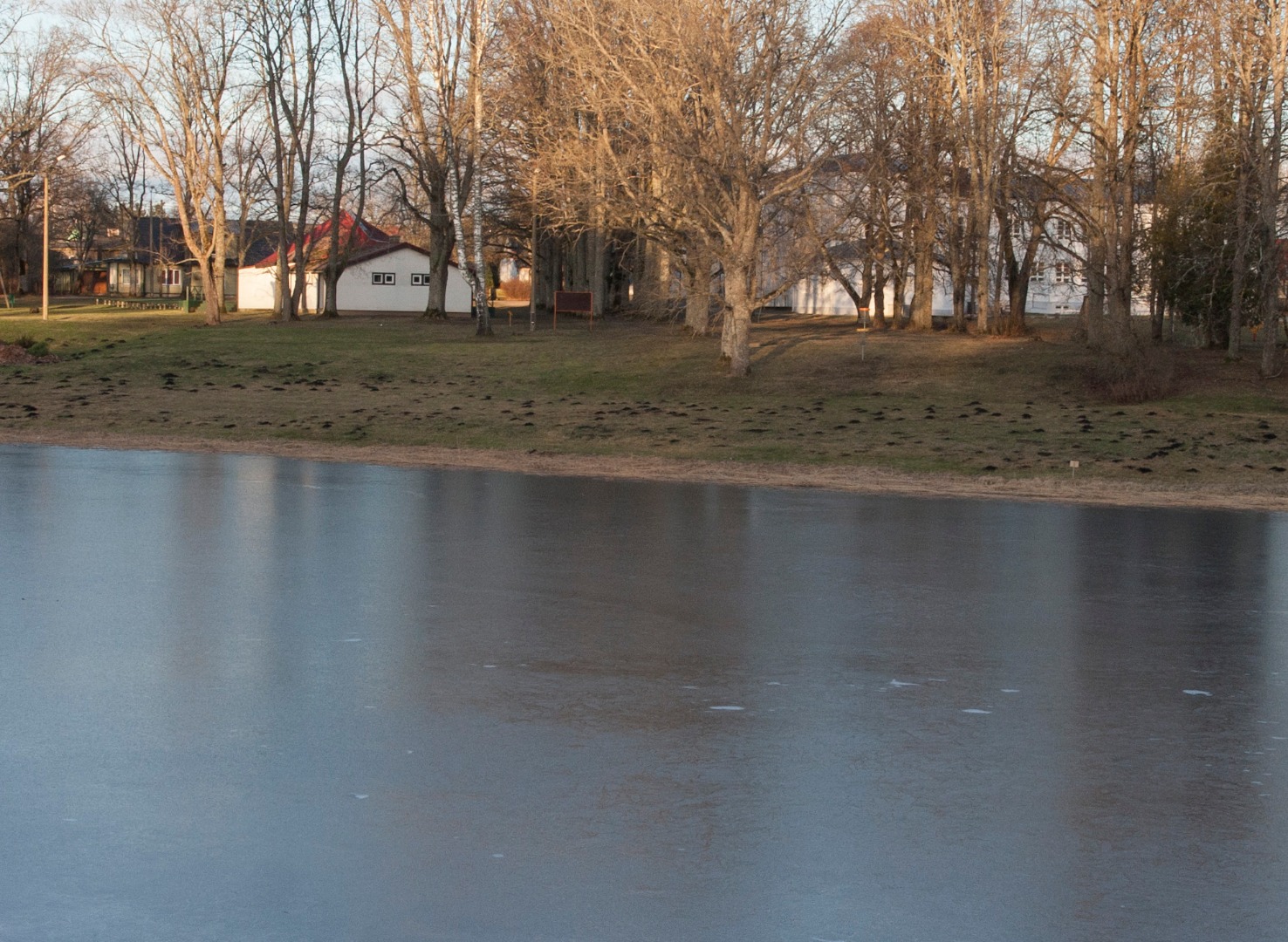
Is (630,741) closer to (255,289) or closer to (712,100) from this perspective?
(712,100)

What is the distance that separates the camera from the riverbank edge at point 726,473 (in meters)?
17.6

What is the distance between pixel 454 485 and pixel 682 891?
12.6 meters

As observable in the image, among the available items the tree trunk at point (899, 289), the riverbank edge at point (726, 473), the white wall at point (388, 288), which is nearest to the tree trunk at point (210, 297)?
the white wall at point (388, 288)

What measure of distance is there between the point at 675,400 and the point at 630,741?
85.1ft

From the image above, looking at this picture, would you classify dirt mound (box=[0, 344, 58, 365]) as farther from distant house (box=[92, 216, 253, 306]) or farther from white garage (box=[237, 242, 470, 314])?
distant house (box=[92, 216, 253, 306])

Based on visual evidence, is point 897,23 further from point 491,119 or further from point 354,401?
point 354,401

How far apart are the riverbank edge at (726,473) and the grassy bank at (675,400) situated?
0.55 metres

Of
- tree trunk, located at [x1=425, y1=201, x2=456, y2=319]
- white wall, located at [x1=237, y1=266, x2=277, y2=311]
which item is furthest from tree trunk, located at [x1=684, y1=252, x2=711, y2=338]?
white wall, located at [x1=237, y1=266, x2=277, y2=311]

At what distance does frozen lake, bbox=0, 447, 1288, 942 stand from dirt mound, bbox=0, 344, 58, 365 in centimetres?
2872

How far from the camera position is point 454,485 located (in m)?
16.9

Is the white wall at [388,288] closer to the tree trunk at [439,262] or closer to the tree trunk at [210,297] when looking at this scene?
the tree trunk at [439,262]

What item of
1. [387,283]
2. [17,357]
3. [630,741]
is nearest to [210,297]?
[387,283]

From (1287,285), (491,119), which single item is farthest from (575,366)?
(1287,285)

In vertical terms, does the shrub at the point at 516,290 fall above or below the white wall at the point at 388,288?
above
